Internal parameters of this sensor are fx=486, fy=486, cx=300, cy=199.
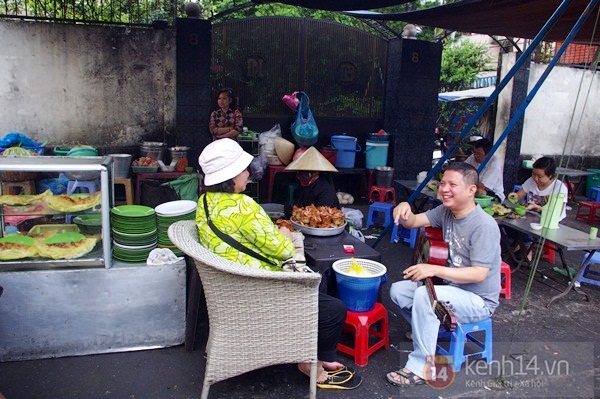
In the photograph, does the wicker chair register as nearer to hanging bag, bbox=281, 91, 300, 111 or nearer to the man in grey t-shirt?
the man in grey t-shirt

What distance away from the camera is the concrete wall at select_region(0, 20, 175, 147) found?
6523 mm

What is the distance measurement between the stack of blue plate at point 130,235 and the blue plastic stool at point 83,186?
22 centimetres

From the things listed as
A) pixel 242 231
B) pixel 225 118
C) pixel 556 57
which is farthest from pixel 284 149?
pixel 242 231

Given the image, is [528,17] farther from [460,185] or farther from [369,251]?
[369,251]

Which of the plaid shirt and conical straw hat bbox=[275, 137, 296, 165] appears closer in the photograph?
the plaid shirt

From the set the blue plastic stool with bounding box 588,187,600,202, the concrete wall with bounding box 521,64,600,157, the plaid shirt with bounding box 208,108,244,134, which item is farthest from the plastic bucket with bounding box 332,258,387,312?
the concrete wall with bounding box 521,64,600,157

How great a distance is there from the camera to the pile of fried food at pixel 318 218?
3.88 m

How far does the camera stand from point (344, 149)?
26.7 ft

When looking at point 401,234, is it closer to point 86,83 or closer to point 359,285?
point 359,285

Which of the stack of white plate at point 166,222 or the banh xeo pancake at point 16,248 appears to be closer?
the banh xeo pancake at point 16,248

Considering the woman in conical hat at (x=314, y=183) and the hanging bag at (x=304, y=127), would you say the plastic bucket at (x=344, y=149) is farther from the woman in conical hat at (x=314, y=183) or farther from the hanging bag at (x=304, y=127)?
the woman in conical hat at (x=314, y=183)

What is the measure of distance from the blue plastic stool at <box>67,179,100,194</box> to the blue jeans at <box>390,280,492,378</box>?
237 centimetres

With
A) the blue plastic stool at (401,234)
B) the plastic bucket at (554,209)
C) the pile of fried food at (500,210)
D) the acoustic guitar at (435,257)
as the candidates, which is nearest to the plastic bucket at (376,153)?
the blue plastic stool at (401,234)

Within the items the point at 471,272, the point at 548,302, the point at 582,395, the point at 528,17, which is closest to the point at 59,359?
the point at 471,272
